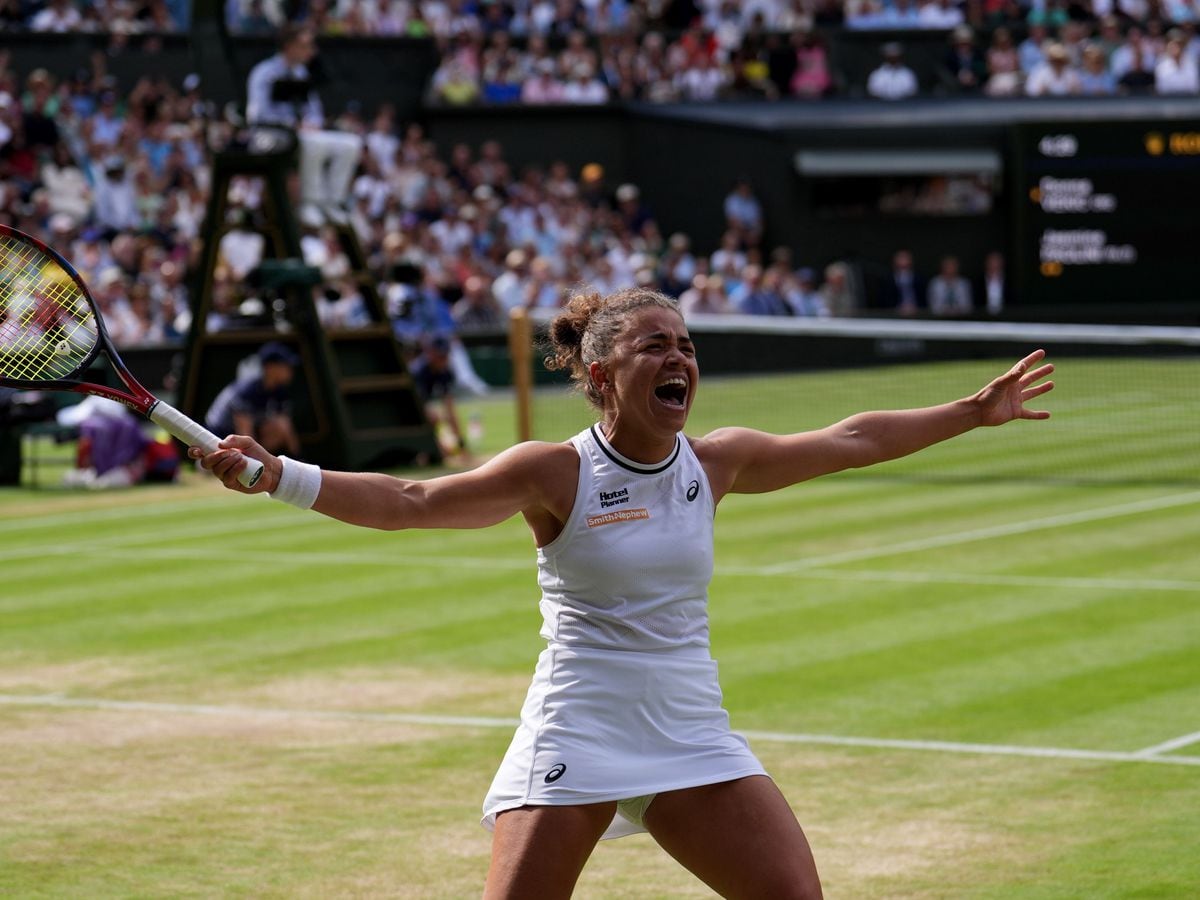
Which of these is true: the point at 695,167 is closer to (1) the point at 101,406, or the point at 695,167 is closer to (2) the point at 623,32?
(2) the point at 623,32

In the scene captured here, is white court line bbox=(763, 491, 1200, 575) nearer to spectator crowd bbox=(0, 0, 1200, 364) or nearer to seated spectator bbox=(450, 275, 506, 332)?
spectator crowd bbox=(0, 0, 1200, 364)

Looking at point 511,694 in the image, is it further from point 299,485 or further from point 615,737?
point 299,485

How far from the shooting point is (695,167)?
1443 inches

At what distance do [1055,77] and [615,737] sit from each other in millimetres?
34072

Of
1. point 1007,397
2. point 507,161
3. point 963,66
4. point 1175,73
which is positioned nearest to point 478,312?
point 507,161

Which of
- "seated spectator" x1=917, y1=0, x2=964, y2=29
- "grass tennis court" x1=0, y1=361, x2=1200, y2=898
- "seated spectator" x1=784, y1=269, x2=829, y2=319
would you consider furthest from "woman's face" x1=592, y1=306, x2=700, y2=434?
"seated spectator" x1=917, y1=0, x2=964, y2=29

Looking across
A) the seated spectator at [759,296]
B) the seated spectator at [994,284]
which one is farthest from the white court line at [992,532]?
the seated spectator at [994,284]

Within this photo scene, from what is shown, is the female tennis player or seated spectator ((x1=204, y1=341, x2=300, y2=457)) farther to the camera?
seated spectator ((x1=204, y1=341, x2=300, y2=457))

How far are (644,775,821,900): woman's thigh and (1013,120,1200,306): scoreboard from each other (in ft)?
101

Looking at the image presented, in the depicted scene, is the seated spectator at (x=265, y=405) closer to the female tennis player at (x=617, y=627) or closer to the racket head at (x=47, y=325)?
the racket head at (x=47, y=325)

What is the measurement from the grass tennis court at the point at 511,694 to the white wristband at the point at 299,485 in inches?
98.9

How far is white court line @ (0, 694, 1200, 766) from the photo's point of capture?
8945mm

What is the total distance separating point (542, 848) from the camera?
16.5ft

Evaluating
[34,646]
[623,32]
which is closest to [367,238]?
[623,32]
